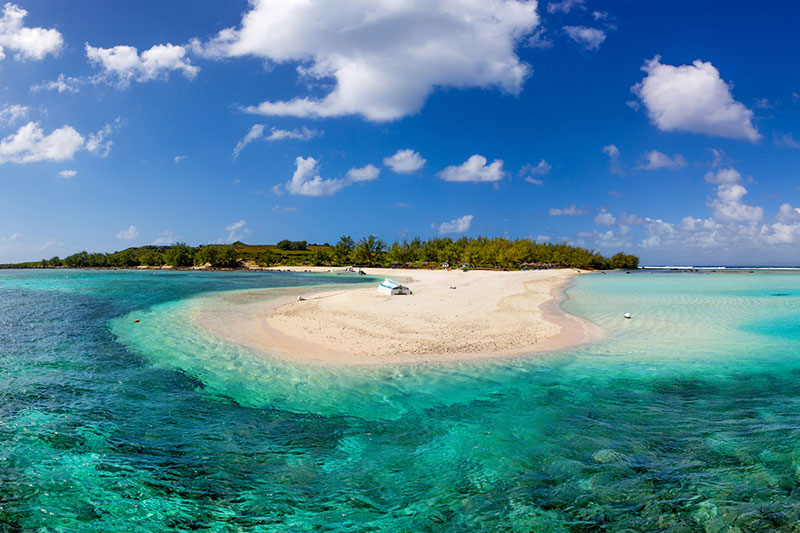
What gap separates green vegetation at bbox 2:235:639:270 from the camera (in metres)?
128

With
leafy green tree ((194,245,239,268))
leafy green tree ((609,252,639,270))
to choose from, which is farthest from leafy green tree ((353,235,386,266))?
leafy green tree ((609,252,639,270))

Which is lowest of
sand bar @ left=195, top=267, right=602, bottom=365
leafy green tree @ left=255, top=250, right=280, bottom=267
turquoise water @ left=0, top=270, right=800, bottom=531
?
turquoise water @ left=0, top=270, right=800, bottom=531

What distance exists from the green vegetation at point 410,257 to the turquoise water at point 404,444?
110 meters

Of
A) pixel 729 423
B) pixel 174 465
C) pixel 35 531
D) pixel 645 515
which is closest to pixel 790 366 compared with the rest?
pixel 729 423

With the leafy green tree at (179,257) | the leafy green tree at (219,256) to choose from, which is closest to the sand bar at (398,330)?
the leafy green tree at (219,256)

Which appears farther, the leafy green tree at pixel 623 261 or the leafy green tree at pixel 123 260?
the leafy green tree at pixel 123 260

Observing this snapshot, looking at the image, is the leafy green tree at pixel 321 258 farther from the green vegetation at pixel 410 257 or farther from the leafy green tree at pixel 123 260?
the leafy green tree at pixel 123 260

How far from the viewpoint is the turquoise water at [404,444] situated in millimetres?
6062

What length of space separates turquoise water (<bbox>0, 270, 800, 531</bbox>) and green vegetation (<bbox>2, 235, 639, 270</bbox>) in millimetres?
110203

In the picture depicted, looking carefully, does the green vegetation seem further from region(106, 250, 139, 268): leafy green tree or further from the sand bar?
the sand bar

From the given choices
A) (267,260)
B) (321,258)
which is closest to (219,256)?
(267,260)

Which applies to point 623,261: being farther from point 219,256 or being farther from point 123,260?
point 123,260

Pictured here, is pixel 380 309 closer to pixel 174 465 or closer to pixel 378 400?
pixel 378 400

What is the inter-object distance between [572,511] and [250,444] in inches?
244
